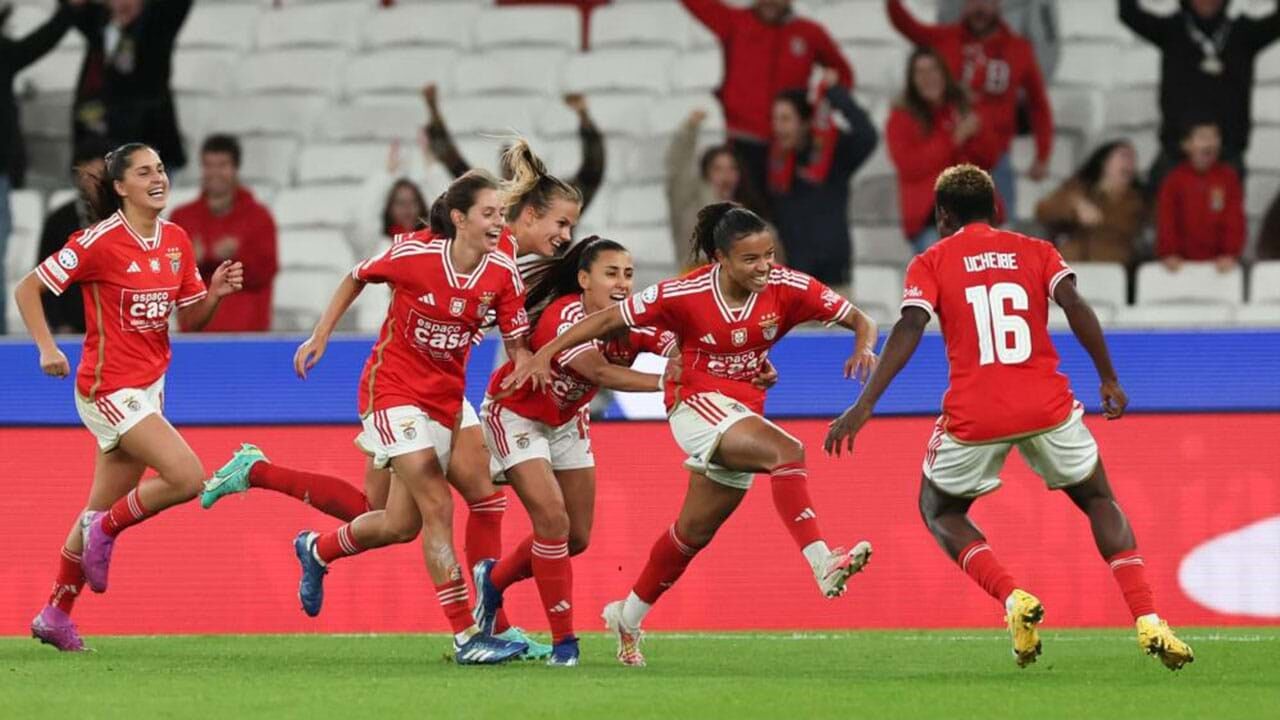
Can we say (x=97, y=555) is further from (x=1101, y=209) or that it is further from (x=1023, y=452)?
(x=1101, y=209)

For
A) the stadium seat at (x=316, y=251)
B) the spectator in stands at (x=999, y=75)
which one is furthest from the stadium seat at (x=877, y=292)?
the stadium seat at (x=316, y=251)

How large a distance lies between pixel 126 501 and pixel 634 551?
9.07ft

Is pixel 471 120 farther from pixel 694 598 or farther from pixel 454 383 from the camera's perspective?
pixel 454 383

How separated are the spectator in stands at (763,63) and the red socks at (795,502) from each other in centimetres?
645

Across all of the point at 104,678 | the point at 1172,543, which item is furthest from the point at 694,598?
the point at 104,678

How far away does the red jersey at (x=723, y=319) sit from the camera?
7.32 metres

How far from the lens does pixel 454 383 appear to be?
767cm

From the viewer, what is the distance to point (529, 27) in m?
15.0

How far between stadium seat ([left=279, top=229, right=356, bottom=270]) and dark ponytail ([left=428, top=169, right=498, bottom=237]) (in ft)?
20.5

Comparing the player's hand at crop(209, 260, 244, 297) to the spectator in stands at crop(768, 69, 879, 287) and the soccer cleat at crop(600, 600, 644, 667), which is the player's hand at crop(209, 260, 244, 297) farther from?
the spectator in stands at crop(768, 69, 879, 287)

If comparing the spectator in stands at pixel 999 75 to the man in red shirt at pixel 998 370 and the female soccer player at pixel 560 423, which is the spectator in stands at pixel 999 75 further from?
the man in red shirt at pixel 998 370

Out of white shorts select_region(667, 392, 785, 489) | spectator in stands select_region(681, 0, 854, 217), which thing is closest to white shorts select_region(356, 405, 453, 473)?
white shorts select_region(667, 392, 785, 489)

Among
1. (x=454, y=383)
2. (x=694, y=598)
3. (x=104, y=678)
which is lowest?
(x=694, y=598)

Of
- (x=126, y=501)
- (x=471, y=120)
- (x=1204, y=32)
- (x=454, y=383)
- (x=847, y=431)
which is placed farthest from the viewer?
(x=471, y=120)
